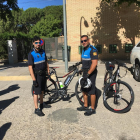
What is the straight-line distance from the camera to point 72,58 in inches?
546

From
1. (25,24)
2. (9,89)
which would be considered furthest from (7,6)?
(25,24)

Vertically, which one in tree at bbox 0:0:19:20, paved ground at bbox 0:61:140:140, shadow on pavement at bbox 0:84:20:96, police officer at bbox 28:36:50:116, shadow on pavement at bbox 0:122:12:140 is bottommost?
shadow on pavement at bbox 0:122:12:140

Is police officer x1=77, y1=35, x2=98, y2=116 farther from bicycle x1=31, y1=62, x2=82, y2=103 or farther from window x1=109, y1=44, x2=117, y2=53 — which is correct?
window x1=109, y1=44, x2=117, y2=53

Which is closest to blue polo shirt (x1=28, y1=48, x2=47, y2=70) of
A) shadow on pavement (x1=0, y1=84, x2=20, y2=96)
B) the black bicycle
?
the black bicycle

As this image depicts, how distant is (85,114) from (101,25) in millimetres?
11335

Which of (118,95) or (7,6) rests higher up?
(7,6)

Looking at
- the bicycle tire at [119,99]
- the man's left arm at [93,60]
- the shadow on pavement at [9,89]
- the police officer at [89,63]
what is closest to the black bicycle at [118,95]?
the bicycle tire at [119,99]

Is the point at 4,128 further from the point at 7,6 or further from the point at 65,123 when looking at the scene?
the point at 7,6

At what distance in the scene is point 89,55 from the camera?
329 centimetres

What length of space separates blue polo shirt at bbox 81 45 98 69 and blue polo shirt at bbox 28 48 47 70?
3.23ft

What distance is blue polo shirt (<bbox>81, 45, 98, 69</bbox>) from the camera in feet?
10.5

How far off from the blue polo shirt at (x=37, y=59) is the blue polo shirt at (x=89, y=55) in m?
0.98

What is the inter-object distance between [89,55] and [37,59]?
1.19m

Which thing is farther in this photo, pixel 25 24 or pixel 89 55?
pixel 25 24
